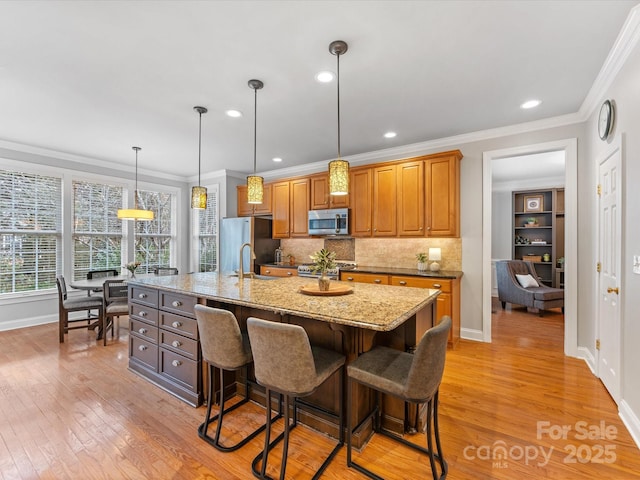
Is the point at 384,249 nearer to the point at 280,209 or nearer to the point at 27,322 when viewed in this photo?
the point at 280,209

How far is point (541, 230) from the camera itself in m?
6.87

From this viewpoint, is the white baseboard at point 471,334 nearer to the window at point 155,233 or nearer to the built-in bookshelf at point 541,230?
the built-in bookshelf at point 541,230

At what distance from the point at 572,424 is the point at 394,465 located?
1.43 metres

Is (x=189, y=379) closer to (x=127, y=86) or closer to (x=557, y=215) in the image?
(x=127, y=86)

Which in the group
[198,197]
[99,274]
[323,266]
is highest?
[198,197]

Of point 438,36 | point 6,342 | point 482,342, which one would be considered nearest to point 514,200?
point 482,342

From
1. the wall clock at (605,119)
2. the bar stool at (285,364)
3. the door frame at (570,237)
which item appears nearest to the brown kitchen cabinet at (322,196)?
the door frame at (570,237)

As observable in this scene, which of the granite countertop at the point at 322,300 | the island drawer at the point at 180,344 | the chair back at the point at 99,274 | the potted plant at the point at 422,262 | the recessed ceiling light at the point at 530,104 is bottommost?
the island drawer at the point at 180,344

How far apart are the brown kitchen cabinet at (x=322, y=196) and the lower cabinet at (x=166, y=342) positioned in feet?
9.31

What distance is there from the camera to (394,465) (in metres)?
1.77

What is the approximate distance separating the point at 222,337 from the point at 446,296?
2.67 meters

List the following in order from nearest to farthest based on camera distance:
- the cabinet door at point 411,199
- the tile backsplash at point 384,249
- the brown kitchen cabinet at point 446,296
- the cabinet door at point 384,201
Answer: the brown kitchen cabinet at point 446,296, the cabinet door at point 411,199, the tile backsplash at point 384,249, the cabinet door at point 384,201

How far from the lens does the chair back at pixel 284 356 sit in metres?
1.53

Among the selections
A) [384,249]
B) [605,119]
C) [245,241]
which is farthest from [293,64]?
[245,241]
